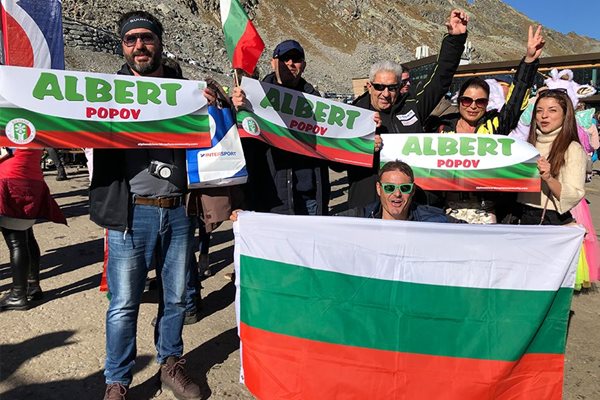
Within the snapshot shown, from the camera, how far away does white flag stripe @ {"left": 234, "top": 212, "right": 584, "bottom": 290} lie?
98.0 inches

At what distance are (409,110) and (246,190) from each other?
1328 millimetres

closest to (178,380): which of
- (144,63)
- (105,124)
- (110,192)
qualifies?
(110,192)

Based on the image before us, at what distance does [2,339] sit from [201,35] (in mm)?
43782

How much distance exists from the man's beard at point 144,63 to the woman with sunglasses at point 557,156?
2515 mm

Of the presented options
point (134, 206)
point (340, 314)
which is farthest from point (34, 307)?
point (340, 314)

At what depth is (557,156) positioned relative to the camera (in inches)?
128

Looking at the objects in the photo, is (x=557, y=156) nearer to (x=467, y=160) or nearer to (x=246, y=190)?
(x=467, y=160)

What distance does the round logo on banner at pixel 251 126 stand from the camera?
3043mm

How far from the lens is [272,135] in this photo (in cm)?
321

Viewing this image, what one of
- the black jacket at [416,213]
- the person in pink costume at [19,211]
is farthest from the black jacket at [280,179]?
the person in pink costume at [19,211]

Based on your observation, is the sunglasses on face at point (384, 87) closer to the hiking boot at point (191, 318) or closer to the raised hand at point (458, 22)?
the raised hand at point (458, 22)

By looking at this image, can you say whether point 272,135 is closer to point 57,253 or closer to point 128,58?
point 128,58

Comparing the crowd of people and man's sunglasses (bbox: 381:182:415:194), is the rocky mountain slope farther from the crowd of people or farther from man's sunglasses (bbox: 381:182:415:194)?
man's sunglasses (bbox: 381:182:415:194)

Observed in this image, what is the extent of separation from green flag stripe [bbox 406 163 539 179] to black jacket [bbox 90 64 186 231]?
79.1 inches
